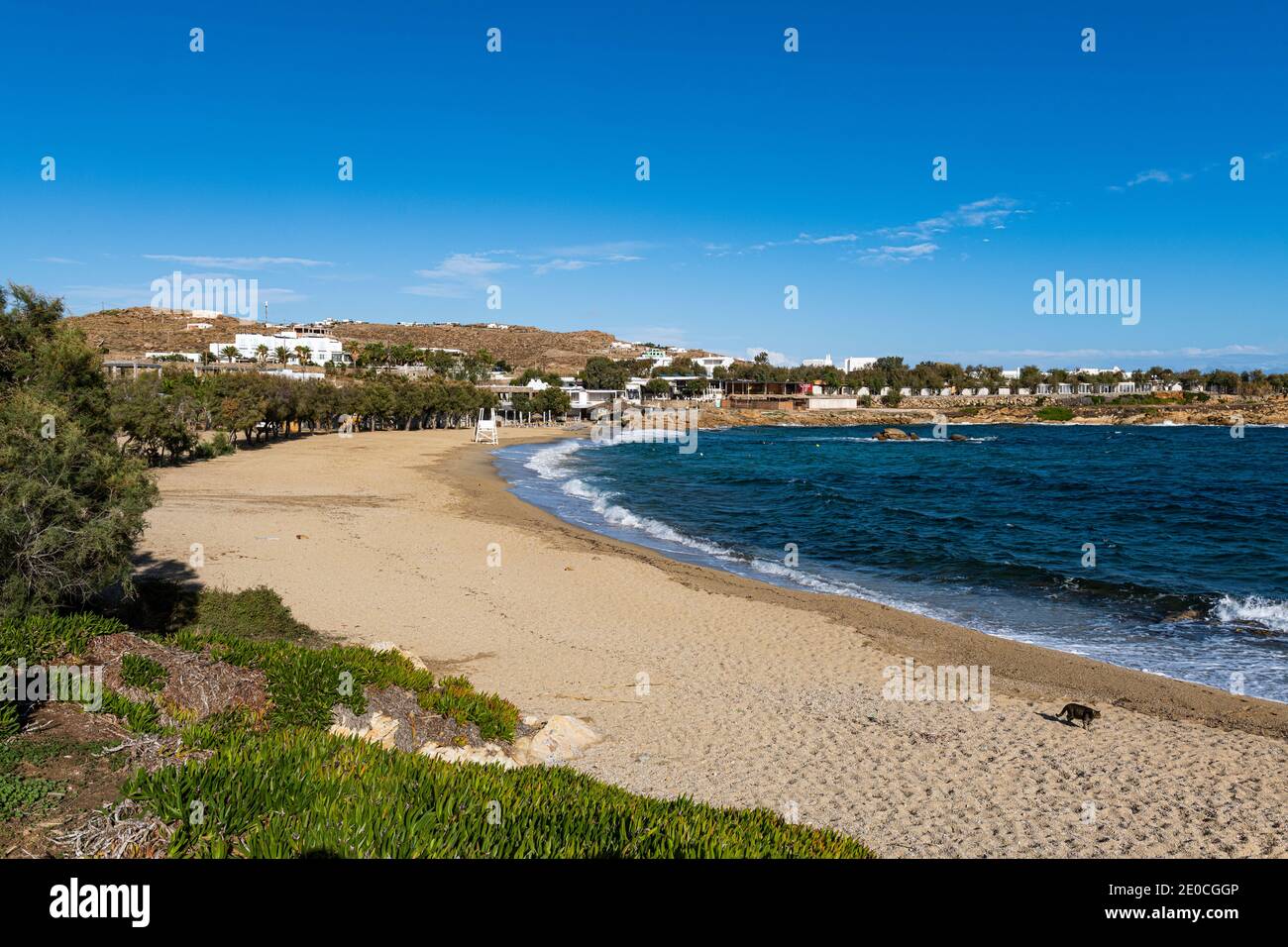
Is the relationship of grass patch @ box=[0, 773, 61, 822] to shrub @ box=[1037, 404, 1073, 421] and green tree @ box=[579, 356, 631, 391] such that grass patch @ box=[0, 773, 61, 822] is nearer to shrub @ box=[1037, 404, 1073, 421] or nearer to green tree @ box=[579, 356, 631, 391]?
green tree @ box=[579, 356, 631, 391]

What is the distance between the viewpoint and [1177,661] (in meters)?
14.9

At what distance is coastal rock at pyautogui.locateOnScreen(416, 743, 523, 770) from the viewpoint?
798cm

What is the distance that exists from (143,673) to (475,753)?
3.55 m

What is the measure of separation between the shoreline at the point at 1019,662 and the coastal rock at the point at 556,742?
742 cm

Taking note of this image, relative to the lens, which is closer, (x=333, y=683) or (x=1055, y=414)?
(x=333, y=683)

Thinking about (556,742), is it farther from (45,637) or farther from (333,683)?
(45,637)

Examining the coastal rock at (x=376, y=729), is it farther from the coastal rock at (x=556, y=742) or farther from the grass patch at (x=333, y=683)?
the coastal rock at (x=556, y=742)

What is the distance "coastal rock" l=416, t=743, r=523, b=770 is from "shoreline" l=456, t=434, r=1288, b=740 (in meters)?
8.81

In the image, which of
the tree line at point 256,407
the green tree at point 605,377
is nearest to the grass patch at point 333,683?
the tree line at point 256,407

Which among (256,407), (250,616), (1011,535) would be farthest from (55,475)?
(256,407)

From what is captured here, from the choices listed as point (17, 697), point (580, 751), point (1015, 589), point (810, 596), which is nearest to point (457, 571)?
point (810, 596)

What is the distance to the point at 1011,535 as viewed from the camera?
29.6 meters

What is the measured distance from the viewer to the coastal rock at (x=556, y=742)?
9.31 m

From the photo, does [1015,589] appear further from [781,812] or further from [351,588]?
[351,588]
